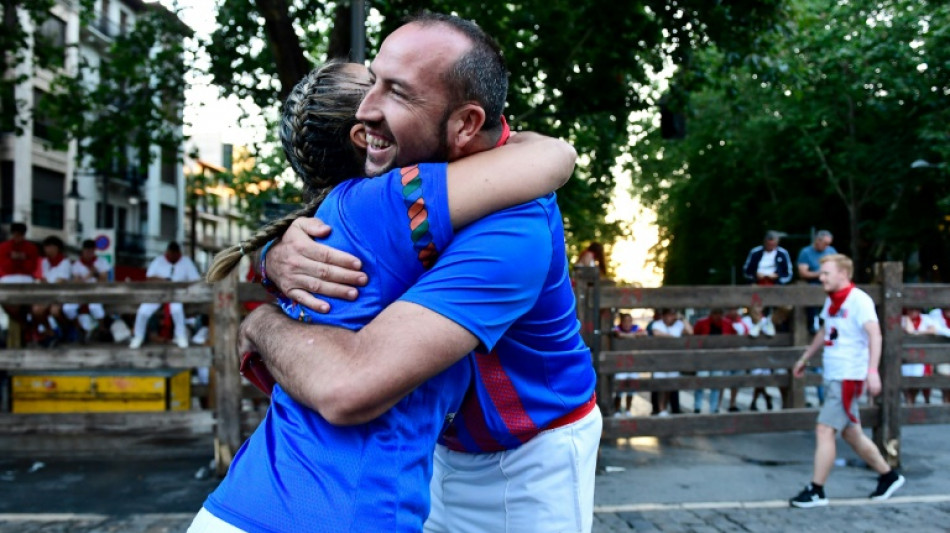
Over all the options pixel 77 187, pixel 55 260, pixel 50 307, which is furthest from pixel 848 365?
pixel 77 187

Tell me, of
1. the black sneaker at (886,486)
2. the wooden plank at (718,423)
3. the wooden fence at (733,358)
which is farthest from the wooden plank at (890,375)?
the black sneaker at (886,486)

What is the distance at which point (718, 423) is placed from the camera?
7.96m

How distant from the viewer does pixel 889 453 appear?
8.17 metres

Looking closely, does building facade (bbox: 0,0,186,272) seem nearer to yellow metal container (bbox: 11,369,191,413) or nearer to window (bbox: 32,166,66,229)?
window (bbox: 32,166,66,229)

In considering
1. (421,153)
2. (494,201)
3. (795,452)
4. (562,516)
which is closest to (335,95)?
(421,153)

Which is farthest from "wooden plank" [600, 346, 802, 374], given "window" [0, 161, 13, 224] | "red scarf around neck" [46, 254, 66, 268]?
"window" [0, 161, 13, 224]

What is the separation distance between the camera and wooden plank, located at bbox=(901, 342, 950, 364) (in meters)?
8.34

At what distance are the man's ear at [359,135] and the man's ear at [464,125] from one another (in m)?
0.20

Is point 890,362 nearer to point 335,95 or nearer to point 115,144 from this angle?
point 335,95

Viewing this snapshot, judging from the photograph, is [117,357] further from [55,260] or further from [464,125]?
[464,125]

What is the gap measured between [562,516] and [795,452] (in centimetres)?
757

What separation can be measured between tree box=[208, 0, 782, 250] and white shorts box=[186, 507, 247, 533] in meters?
9.45

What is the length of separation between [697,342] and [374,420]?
7.90 metres

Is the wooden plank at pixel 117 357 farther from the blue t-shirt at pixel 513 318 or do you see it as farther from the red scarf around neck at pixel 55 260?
the blue t-shirt at pixel 513 318
